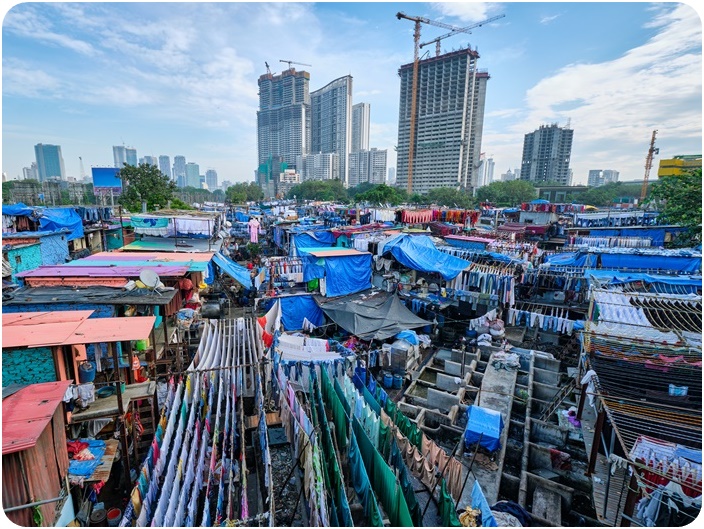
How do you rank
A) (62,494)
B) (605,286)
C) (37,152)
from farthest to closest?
(37,152), (605,286), (62,494)

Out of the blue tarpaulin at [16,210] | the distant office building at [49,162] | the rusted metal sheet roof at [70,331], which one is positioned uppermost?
the distant office building at [49,162]

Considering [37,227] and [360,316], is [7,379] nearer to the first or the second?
[360,316]

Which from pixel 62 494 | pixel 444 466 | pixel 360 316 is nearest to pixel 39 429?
pixel 62 494

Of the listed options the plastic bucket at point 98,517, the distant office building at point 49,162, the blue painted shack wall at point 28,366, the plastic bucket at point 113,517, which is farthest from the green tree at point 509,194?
the distant office building at point 49,162

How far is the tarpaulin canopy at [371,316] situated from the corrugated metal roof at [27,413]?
34.0 feet

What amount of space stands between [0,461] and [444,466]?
7.49 metres

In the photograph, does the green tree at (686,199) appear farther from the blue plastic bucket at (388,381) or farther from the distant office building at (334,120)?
the distant office building at (334,120)

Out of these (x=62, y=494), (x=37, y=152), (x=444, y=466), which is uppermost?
(x=37, y=152)

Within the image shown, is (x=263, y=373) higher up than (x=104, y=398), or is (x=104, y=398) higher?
(x=104, y=398)

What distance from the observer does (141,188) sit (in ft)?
119

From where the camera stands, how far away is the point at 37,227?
2238 centimetres

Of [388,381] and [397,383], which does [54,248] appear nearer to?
[388,381]

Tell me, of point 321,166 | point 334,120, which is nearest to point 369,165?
point 321,166

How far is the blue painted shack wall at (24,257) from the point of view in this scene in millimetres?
17188
